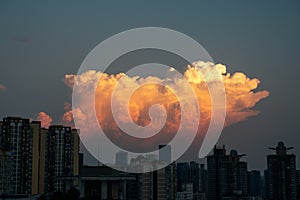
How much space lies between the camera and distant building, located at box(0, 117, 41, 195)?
A: 2728 cm

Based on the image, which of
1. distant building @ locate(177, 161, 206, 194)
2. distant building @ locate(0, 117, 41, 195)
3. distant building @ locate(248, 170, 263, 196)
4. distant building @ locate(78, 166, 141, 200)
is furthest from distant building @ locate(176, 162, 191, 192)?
distant building @ locate(0, 117, 41, 195)

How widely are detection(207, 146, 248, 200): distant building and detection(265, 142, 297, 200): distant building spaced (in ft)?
9.39

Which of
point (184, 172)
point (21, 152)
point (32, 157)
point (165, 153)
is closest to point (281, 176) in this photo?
point (165, 153)

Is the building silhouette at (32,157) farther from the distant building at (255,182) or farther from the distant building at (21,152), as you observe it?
the distant building at (255,182)

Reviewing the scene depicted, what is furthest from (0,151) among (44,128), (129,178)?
(129,178)

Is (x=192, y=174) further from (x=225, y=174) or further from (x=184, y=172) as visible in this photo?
(x=225, y=174)

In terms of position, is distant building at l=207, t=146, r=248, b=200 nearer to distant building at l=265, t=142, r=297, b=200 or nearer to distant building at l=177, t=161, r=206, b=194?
distant building at l=265, t=142, r=297, b=200

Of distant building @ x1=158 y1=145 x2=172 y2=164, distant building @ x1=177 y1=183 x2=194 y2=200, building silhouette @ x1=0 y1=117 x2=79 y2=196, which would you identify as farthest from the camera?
distant building @ x1=177 y1=183 x2=194 y2=200

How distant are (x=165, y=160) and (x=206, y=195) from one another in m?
16.1

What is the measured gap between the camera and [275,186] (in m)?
48.7

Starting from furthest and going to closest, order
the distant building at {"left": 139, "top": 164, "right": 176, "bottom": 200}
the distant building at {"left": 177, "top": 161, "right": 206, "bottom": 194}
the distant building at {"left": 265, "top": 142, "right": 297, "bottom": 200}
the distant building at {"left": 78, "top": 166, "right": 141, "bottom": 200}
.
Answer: the distant building at {"left": 177, "top": 161, "right": 206, "bottom": 194} < the distant building at {"left": 265, "top": 142, "right": 297, "bottom": 200} < the distant building at {"left": 139, "top": 164, "right": 176, "bottom": 200} < the distant building at {"left": 78, "top": 166, "right": 141, "bottom": 200}

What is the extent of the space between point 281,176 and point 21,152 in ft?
97.6

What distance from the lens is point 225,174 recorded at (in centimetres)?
5209

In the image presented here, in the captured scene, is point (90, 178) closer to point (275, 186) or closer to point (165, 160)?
point (165, 160)
